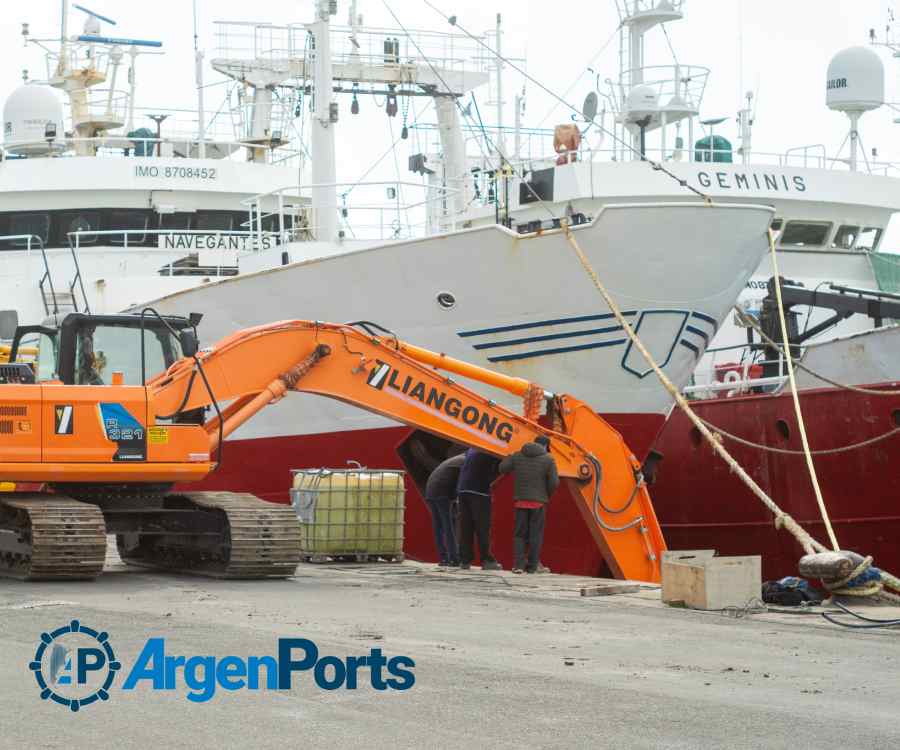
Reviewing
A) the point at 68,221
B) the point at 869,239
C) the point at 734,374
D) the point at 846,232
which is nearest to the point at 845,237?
the point at 846,232

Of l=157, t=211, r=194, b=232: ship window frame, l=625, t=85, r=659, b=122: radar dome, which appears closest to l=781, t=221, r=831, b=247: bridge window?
l=625, t=85, r=659, b=122: radar dome

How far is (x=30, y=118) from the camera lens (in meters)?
26.5

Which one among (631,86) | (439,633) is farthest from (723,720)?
(631,86)

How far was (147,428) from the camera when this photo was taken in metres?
12.2

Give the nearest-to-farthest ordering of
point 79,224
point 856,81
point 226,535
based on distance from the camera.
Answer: point 226,535, point 856,81, point 79,224

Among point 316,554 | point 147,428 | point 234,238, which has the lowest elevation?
point 316,554

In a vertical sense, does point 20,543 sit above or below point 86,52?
below

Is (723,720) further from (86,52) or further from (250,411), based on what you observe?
(86,52)

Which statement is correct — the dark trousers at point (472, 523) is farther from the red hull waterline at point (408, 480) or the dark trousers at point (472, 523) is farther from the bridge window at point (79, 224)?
the bridge window at point (79, 224)

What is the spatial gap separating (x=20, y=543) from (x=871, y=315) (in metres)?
10.1

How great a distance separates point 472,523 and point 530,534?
34.6 inches

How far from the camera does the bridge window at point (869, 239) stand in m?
22.8

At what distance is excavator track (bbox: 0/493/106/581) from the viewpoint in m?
11.7

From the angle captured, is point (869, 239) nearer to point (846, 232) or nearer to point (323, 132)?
point (846, 232)
